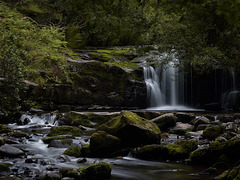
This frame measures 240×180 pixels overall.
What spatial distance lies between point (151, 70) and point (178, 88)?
10.4 feet

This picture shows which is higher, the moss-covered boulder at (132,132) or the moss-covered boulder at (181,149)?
the moss-covered boulder at (132,132)

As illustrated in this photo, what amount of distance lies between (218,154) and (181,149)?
100 cm

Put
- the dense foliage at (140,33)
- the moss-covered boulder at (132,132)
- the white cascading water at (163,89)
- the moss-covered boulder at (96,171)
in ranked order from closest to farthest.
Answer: the dense foliage at (140,33), the moss-covered boulder at (96,171), the moss-covered boulder at (132,132), the white cascading water at (163,89)

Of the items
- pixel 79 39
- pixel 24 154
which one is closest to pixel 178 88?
pixel 79 39

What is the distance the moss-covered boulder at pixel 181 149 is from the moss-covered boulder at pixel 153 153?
0.16m

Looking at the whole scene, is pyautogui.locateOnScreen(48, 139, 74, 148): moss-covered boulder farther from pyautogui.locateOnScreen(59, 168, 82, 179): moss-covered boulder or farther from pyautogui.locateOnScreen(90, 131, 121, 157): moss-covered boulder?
pyautogui.locateOnScreen(59, 168, 82, 179): moss-covered boulder

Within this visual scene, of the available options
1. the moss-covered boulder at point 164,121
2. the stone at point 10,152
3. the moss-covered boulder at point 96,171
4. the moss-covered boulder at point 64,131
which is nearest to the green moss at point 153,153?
the moss-covered boulder at point 96,171

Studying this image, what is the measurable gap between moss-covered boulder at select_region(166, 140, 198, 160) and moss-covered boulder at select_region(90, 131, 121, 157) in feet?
5.03

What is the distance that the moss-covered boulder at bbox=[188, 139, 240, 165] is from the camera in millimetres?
5953

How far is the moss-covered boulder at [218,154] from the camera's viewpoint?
19.5 ft

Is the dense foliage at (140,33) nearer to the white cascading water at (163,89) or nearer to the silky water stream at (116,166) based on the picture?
the silky water stream at (116,166)

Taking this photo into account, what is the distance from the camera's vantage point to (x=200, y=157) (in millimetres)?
6199

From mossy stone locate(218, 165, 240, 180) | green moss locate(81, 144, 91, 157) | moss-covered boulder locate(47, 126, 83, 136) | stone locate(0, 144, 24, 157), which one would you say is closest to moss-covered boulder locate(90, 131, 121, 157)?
green moss locate(81, 144, 91, 157)

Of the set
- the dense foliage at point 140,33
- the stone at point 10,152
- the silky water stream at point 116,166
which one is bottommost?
the silky water stream at point 116,166
